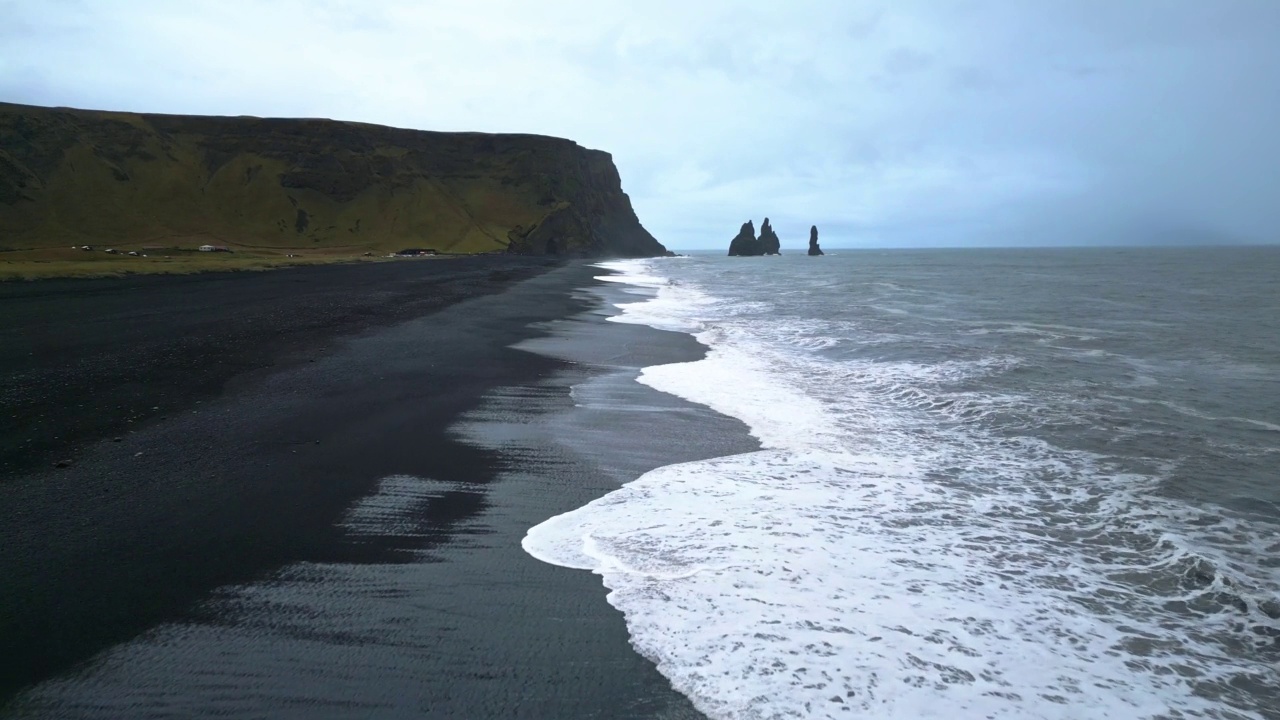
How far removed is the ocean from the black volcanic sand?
0.45 metres

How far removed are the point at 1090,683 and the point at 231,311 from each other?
19.3 metres

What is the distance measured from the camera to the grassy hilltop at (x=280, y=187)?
7269cm

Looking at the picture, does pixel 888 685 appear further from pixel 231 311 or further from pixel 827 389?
pixel 231 311

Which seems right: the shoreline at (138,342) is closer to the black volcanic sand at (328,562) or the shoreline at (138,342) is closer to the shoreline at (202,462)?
the shoreline at (202,462)

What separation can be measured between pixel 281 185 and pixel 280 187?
525 mm

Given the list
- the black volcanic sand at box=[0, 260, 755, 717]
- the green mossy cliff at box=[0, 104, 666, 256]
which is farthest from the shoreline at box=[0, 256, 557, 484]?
the green mossy cliff at box=[0, 104, 666, 256]

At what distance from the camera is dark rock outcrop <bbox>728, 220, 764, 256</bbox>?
165625 millimetres

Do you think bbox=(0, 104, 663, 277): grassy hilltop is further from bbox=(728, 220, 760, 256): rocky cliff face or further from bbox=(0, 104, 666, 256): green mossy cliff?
bbox=(728, 220, 760, 256): rocky cliff face

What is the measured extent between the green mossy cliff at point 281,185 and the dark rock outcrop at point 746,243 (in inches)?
2004

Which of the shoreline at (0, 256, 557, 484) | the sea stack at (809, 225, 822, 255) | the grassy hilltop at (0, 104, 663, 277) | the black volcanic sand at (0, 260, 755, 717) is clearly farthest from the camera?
the sea stack at (809, 225, 822, 255)

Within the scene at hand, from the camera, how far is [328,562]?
15.4 ft

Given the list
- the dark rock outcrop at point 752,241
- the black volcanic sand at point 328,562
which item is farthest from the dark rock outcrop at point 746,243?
the black volcanic sand at point 328,562

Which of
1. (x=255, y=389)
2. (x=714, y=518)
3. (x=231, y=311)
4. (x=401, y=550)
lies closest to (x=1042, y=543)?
(x=714, y=518)

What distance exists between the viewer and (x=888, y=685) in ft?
11.3
